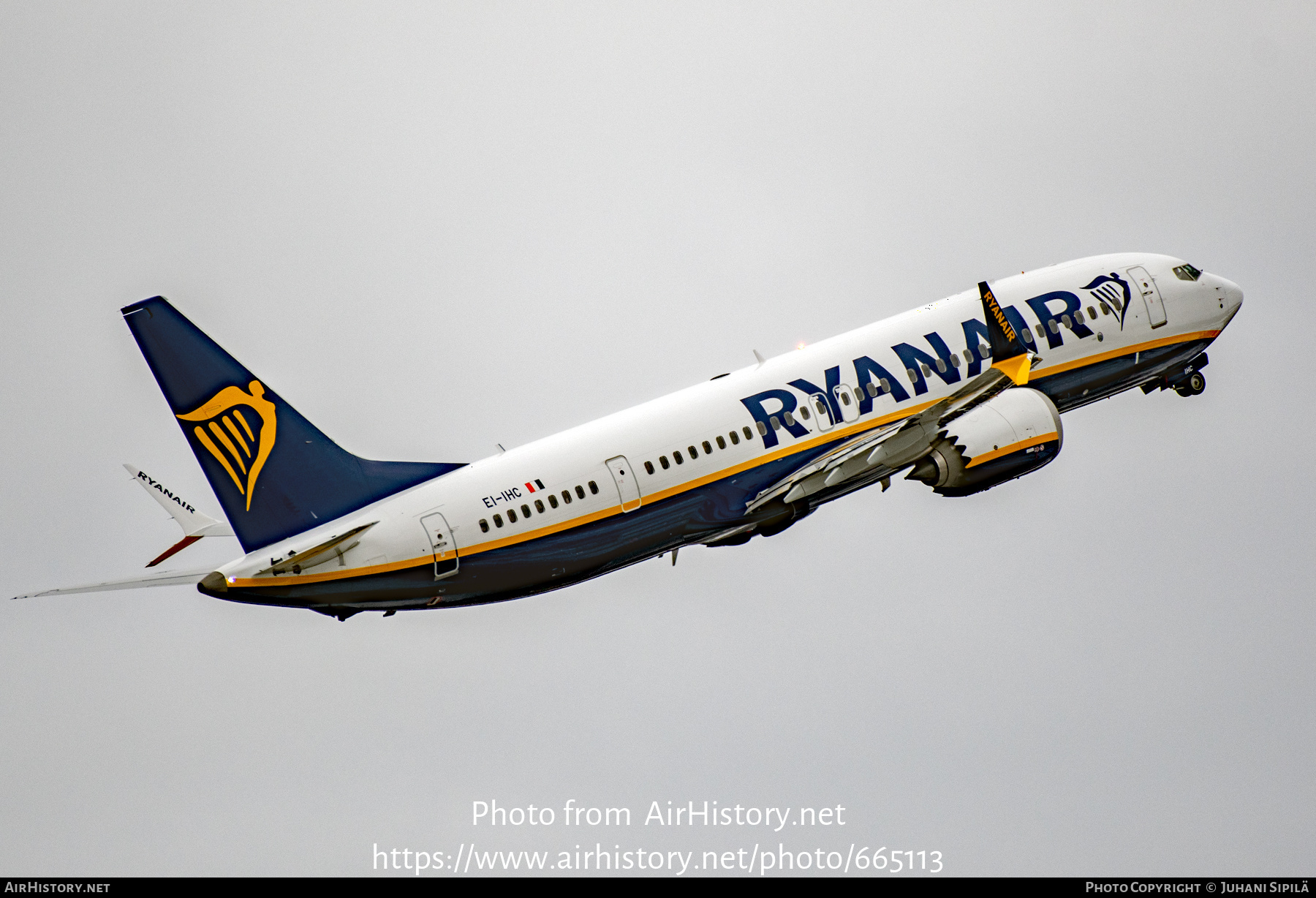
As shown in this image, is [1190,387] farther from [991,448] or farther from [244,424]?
[244,424]

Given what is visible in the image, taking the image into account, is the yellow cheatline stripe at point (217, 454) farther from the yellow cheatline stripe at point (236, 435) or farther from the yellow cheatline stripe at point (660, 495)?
the yellow cheatline stripe at point (236, 435)

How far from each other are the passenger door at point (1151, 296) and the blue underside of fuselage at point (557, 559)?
1276cm

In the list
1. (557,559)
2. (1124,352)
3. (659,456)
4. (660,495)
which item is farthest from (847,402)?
(1124,352)

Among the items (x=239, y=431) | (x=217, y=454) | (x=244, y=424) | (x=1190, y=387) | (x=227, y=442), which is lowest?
(x=1190, y=387)

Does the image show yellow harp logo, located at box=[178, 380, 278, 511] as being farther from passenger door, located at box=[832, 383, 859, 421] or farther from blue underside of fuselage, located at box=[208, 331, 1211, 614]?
passenger door, located at box=[832, 383, 859, 421]

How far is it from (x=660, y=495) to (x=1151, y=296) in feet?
60.3

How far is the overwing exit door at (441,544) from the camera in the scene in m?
47.0

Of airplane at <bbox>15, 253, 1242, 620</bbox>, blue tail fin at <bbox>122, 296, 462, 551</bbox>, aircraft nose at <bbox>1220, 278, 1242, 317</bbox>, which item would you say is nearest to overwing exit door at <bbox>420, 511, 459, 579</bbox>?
airplane at <bbox>15, 253, 1242, 620</bbox>

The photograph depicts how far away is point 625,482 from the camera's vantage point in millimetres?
48938

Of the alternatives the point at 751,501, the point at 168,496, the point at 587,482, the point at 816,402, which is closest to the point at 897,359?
the point at 816,402

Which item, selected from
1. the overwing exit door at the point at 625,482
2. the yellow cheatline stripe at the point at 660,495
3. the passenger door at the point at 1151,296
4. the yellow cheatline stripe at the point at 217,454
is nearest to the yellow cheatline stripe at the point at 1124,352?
the yellow cheatline stripe at the point at 660,495

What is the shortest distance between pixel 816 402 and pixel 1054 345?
8322 mm

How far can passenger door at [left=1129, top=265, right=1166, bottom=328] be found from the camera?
189 ft

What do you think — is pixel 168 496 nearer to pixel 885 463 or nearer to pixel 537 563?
pixel 537 563
